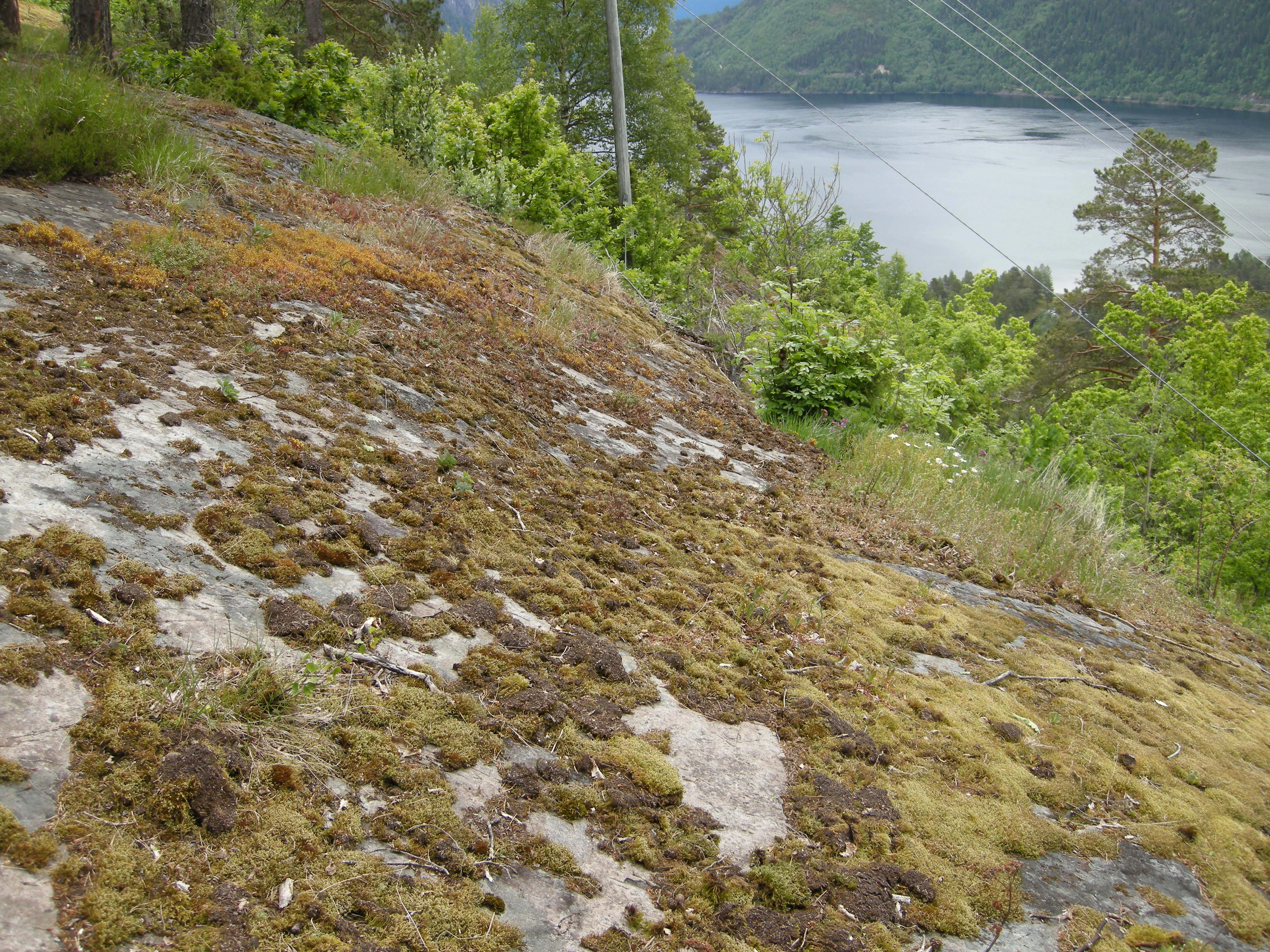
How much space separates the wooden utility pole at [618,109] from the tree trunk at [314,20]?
750 centimetres

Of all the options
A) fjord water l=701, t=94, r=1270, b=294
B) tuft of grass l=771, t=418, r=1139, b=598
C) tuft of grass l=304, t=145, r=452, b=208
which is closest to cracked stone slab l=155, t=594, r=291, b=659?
tuft of grass l=771, t=418, r=1139, b=598

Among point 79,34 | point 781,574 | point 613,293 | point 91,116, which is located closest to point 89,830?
point 781,574

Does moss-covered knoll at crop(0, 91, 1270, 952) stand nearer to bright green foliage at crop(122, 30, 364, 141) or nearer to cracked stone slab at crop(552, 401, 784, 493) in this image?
cracked stone slab at crop(552, 401, 784, 493)

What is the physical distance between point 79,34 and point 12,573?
300 inches

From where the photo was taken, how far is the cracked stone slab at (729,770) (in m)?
2.39

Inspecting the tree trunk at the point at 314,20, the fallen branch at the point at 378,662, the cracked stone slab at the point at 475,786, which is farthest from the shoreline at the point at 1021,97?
the cracked stone slab at the point at 475,786

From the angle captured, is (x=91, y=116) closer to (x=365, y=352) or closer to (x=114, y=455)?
(x=365, y=352)

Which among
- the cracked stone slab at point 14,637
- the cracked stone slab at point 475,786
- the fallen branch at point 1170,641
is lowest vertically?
the fallen branch at point 1170,641

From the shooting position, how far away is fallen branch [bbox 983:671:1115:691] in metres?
3.95

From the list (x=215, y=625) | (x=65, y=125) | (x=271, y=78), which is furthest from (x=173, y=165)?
(x=271, y=78)

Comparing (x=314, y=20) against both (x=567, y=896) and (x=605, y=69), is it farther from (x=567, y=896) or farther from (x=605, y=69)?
(x=567, y=896)

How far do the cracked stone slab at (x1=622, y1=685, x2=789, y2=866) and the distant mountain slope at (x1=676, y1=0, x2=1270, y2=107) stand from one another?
68711 mm

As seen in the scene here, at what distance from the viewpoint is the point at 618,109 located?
14375 millimetres

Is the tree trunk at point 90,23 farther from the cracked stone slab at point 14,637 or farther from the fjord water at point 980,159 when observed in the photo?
the fjord water at point 980,159
